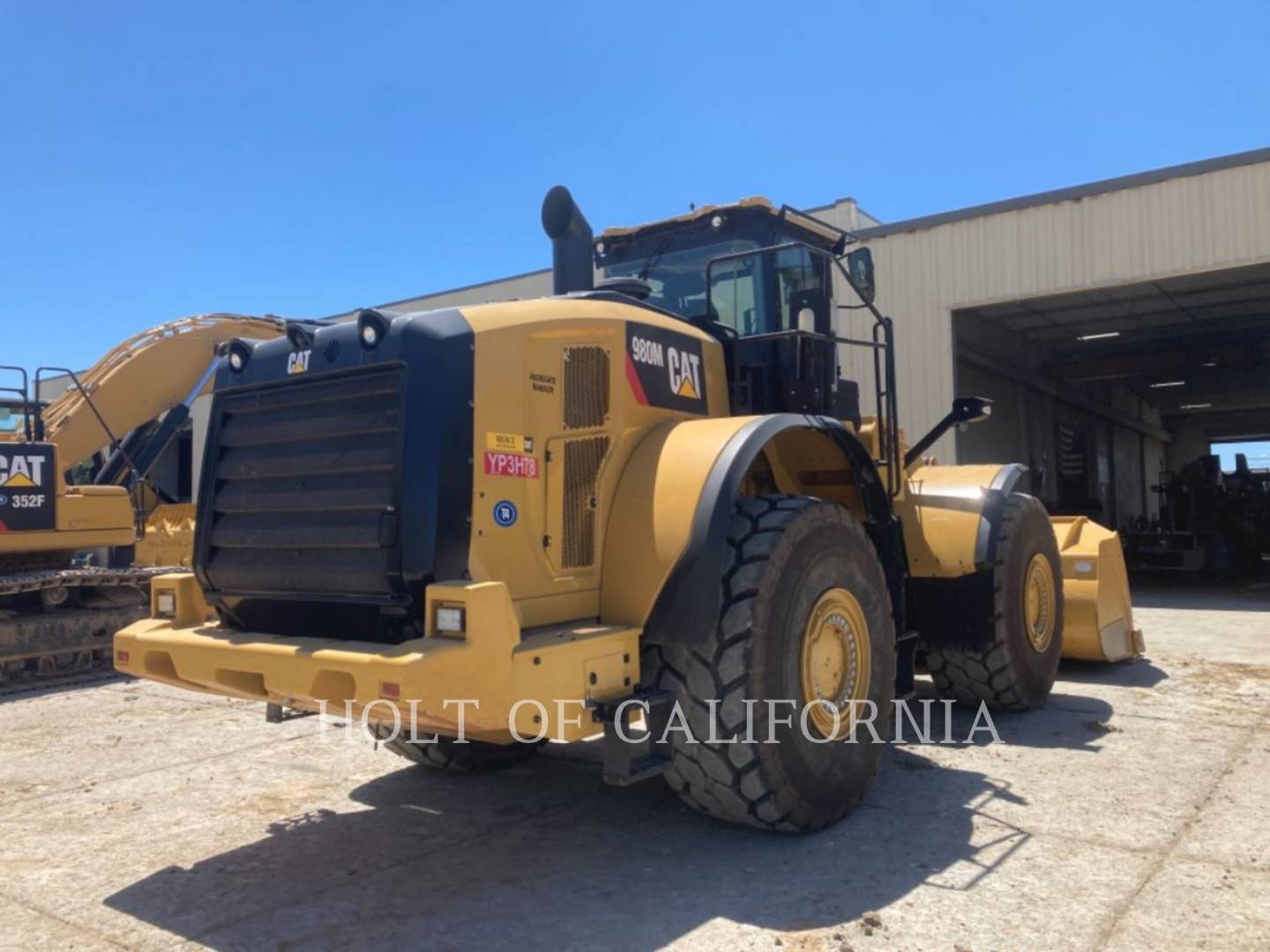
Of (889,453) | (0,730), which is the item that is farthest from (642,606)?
(0,730)

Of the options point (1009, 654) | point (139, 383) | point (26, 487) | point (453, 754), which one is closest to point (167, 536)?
point (139, 383)

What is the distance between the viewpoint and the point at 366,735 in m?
6.91

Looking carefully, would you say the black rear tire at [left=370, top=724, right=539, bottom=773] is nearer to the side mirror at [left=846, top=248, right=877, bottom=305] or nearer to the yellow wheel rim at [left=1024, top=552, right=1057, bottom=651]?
the side mirror at [left=846, top=248, right=877, bottom=305]

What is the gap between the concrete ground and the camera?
3.66m

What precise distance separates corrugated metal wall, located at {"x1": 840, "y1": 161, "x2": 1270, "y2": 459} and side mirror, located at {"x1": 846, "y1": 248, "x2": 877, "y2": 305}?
33.4 ft

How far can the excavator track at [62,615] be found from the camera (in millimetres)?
9688

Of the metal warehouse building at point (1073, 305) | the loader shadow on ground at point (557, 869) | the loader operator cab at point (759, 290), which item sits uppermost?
the metal warehouse building at point (1073, 305)

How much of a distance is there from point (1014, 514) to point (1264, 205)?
372 inches

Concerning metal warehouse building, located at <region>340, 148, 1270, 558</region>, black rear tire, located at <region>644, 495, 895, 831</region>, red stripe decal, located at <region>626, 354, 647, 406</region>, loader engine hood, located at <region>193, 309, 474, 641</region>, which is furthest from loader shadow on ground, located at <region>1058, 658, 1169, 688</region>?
loader engine hood, located at <region>193, 309, 474, 641</region>

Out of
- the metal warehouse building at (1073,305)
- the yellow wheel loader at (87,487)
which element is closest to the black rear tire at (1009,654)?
the metal warehouse building at (1073,305)

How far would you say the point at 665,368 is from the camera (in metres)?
4.79

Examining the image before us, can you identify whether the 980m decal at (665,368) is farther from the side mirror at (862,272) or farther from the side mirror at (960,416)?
the side mirror at (960,416)

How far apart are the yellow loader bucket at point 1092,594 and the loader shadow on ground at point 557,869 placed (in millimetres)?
3290

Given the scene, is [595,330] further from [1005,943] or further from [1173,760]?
[1173,760]
